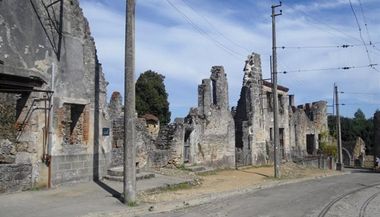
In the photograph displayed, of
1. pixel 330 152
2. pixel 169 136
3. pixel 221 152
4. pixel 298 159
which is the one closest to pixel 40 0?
pixel 169 136

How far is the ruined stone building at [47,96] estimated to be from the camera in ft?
46.4

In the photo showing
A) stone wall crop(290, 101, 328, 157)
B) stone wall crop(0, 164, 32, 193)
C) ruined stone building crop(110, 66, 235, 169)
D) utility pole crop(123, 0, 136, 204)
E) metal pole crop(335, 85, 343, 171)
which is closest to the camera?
→ utility pole crop(123, 0, 136, 204)

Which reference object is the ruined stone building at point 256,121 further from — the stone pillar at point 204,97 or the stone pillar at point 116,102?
the stone pillar at point 116,102

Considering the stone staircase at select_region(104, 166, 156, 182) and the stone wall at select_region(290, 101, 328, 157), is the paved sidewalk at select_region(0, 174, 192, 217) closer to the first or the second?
the stone staircase at select_region(104, 166, 156, 182)

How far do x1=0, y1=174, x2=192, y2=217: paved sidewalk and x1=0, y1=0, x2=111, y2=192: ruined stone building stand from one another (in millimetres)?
764

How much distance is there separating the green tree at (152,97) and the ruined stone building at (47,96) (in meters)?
35.3

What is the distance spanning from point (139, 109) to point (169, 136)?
28.2 meters

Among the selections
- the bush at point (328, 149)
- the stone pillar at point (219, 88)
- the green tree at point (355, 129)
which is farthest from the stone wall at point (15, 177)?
the green tree at point (355, 129)

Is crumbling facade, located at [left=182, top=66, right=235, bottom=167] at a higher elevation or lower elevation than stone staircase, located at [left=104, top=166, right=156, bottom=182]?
higher

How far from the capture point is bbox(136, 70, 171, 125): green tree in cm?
5388

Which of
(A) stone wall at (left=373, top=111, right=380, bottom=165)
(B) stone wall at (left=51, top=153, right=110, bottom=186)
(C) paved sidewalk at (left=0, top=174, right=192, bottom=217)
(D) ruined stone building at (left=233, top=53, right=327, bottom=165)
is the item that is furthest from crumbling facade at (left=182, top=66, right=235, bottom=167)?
(A) stone wall at (left=373, top=111, right=380, bottom=165)

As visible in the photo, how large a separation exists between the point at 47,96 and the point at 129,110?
347 cm

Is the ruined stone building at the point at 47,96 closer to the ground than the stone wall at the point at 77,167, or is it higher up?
higher up

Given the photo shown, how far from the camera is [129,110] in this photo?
13.5 m
